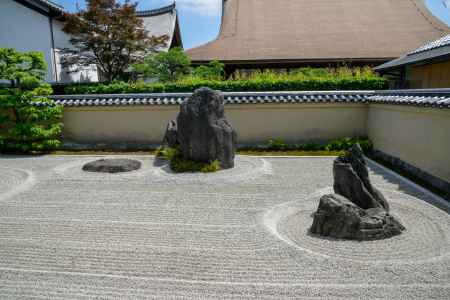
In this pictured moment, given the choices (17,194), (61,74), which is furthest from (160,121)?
(61,74)

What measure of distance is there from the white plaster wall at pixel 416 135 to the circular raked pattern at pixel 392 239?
5.14 feet

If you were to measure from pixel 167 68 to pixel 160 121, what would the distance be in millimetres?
3627

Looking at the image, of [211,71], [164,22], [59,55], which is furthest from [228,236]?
[164,22]

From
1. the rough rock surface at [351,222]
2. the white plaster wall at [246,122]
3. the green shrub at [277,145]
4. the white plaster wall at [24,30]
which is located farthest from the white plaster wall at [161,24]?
the rough rock surface at [351,222]

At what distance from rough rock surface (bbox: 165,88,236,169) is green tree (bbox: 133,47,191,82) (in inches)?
226

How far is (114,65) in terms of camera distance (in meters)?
15.6

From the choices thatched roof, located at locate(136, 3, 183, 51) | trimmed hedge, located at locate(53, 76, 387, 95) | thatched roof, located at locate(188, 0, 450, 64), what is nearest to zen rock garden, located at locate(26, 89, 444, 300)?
trimmed hedge, located at locate(53, 76, 387, 95)

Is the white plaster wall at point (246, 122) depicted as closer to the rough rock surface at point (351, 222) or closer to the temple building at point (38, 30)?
the temple building at point (38, 30)

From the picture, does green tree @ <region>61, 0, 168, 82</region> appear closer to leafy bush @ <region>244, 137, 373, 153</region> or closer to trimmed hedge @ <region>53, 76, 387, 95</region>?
trimmed hedge @ <region>53, 76, 387, 95</region>

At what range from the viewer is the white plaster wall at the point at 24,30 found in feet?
44.7

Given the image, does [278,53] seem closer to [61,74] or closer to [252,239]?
[61,74]

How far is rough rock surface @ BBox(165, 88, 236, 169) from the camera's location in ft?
26.3

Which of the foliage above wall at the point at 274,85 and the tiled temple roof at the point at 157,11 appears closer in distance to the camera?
A: the foliage above wall at the point at 274,85

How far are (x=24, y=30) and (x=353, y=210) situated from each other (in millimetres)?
15595
